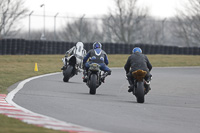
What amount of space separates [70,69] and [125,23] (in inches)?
1594

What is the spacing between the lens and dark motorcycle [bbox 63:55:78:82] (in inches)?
725

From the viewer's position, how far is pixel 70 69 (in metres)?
18.4

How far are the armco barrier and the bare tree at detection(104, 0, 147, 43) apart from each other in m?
14.5

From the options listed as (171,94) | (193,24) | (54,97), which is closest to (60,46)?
(193,24)

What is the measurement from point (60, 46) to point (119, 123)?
2795 centimetres

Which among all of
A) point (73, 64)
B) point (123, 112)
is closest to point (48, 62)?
point (73, 64)

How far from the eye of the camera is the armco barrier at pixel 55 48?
33.6m

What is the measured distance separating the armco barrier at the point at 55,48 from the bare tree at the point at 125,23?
47.6ft

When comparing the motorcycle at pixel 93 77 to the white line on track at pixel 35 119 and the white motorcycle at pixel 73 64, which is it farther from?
the white motorcycle at pixel 73 64

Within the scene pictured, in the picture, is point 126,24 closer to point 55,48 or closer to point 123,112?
point 55,48

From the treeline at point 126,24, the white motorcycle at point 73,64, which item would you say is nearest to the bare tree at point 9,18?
the treeline at point 126,24

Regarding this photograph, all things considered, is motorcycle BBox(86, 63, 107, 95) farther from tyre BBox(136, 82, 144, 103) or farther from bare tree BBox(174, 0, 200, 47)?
bare tree BBox(174, 0, 200, 47)

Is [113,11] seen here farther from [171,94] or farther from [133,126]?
[133,126]

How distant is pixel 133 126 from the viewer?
831cm
